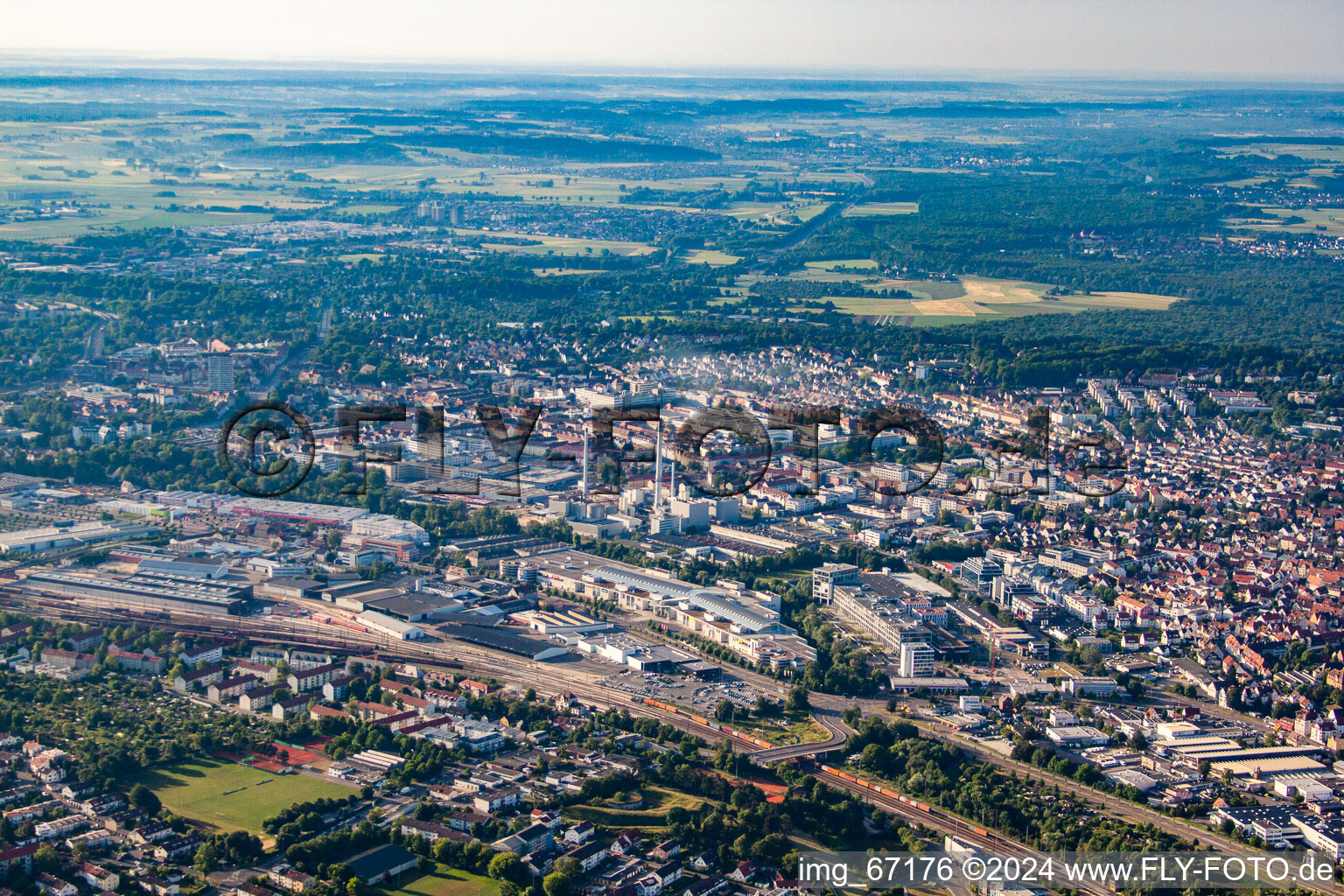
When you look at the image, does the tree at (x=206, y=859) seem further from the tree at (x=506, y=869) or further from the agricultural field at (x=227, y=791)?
the tree at (x=506, y=869)

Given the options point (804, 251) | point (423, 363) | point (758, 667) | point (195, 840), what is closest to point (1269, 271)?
point (804, 251)

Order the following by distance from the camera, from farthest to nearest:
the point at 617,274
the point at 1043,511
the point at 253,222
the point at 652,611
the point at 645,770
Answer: the point at 253,222, the point at 617,274, the point at 1043,511, the point at 652,611, the point at 645,770

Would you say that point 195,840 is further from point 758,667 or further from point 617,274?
point 617,274

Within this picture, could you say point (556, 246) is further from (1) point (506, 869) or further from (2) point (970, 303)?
(1) point (506, 869)

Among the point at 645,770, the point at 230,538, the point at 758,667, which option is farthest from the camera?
the point at 230,538

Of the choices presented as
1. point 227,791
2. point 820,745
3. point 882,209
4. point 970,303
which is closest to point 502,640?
point 820,745

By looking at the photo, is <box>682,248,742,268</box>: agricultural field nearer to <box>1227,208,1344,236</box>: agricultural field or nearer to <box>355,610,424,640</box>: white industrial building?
<box>1227,208,1344,236</box>: agricultural field

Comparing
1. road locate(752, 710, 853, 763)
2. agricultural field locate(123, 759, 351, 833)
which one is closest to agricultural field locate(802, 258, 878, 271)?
road locate(752, 710, 853, 763)
